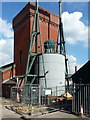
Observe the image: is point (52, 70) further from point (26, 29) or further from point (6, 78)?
point (6, 78)

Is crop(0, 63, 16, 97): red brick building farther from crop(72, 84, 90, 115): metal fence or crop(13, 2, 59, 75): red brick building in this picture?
crop(72, 84, 90, 115): metal fence

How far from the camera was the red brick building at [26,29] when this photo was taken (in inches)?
1046

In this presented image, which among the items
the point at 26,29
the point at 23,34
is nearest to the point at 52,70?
the point at 26,29

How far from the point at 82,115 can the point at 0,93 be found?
2034 cm

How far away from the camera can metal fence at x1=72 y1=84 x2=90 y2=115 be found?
11805mm

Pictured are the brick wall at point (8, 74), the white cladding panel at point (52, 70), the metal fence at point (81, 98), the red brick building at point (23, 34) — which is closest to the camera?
the metal fence at point (81, 98)

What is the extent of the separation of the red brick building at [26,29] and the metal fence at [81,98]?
15.1 metres

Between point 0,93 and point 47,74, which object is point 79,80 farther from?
point 0,93

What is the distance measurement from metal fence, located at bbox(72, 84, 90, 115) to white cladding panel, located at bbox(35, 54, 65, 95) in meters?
8.87

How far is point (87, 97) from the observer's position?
38.7 ft

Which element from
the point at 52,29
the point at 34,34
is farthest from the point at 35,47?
the point at 52,29

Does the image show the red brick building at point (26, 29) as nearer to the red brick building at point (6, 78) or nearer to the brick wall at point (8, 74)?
the brick wall at point (8, 74)

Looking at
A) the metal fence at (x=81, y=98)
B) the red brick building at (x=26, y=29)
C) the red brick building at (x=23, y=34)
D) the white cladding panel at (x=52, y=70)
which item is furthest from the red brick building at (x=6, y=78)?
the metal fence at (x=81, y=98)

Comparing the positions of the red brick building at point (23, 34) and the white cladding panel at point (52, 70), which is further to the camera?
the red brick building at point (23, 34)
